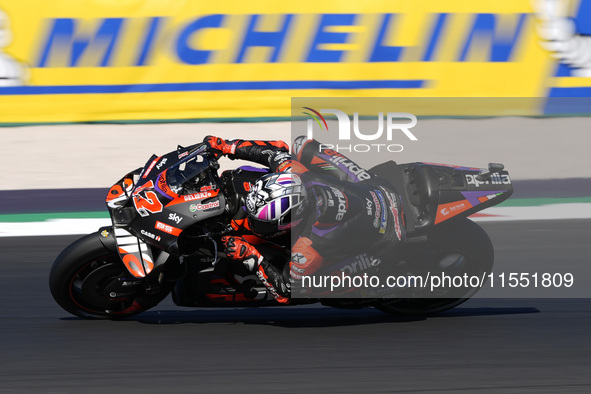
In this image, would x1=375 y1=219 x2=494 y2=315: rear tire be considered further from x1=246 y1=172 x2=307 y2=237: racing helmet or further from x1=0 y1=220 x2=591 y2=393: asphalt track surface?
x1=246 y1=172 x2=307 y2=237: racing helmet

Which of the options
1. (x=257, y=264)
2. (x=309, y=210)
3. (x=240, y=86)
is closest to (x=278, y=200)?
(x=309, y=210)

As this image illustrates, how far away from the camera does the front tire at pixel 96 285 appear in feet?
16.2

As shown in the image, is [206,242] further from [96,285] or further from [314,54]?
[314,54]

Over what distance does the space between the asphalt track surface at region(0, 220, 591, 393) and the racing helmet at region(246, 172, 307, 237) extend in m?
0.87

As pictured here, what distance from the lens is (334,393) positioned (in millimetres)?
4371

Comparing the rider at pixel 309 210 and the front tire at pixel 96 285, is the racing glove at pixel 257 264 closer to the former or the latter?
the rider at pixel 309 210

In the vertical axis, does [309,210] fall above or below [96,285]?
above

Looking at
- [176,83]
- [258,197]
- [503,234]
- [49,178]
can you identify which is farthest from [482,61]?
[258,197]

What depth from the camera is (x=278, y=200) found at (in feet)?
14.4

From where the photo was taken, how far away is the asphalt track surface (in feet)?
14.8

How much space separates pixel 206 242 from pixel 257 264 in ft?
1.16

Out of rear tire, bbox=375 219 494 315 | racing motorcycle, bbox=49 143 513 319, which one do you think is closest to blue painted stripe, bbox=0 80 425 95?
racing motorcycle, bbox=49 143 513 319

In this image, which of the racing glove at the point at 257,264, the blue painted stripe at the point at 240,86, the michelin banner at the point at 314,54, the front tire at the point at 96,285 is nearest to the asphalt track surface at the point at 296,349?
the front tire at the point at 96,285

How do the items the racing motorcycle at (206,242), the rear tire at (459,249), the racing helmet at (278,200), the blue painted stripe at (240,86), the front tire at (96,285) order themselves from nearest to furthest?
the racing helmet at (278,200) → the racing motorcycle at (206,242) → the front tire at (96,285) → the rear tire at (459,249) → the blue painted stripe at (240,86)
